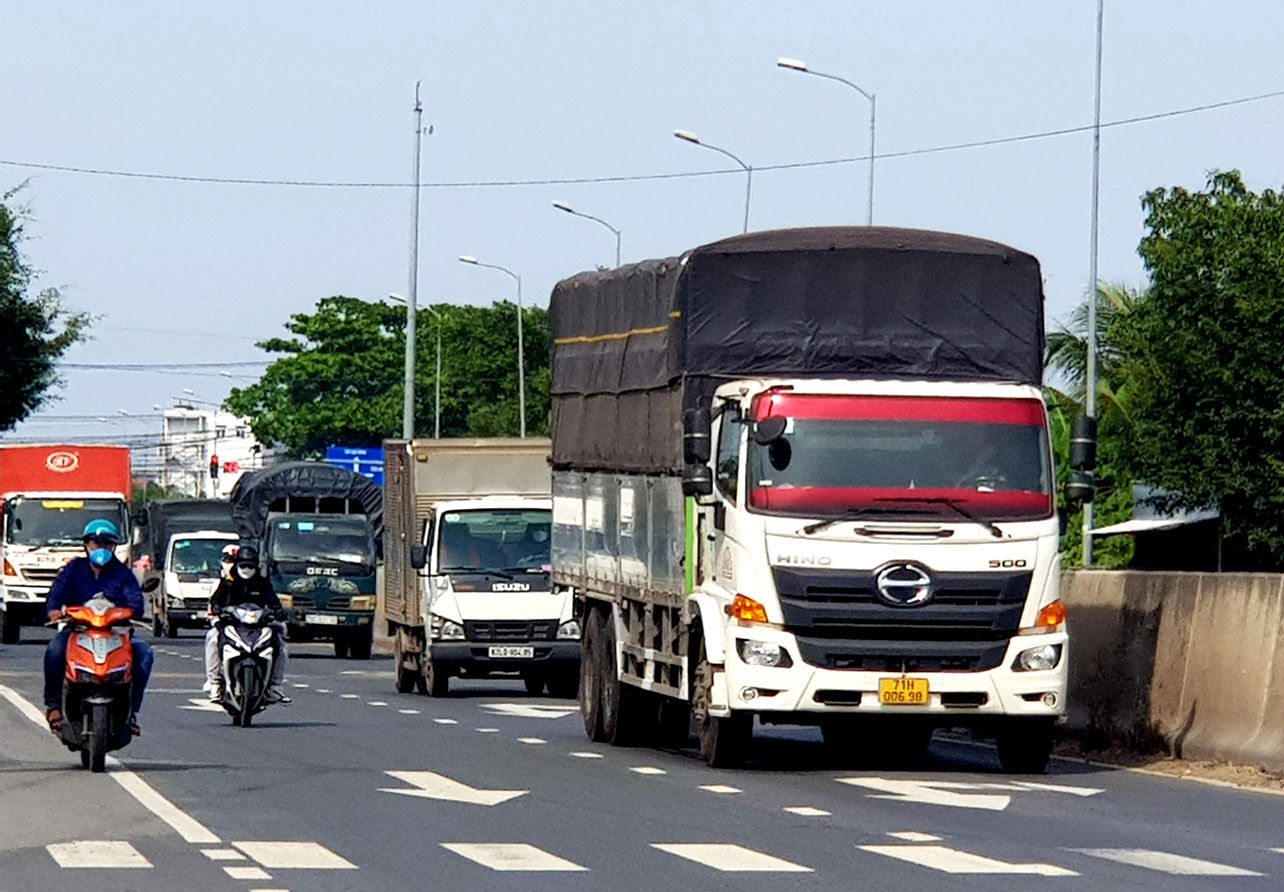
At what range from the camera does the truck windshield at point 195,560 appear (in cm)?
5269

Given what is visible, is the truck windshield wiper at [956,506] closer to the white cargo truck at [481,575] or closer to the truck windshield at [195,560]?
the white cargo truck at [481,575]

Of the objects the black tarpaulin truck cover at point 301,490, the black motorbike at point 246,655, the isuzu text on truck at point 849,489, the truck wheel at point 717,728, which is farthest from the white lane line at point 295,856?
the black tarpaulin truck cover at point 301,490

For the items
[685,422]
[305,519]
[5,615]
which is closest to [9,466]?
[5,615]

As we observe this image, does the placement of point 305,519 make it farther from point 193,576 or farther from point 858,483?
point 858,483

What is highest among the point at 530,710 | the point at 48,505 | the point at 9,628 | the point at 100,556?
the point at 48,505

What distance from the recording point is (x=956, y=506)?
1766 centimetres

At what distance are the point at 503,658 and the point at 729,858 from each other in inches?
701

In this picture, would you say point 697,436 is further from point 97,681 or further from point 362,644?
point 362,644

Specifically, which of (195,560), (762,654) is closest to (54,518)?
(195,560)

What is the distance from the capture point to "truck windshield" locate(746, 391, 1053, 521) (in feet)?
57.9

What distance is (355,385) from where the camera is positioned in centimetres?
12519

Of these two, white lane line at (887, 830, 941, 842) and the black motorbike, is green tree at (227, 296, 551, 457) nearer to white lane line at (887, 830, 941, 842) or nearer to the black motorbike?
the black motorbike

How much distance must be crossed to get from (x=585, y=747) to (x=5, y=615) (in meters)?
31.1

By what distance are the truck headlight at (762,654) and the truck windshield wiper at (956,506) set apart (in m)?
1.13
